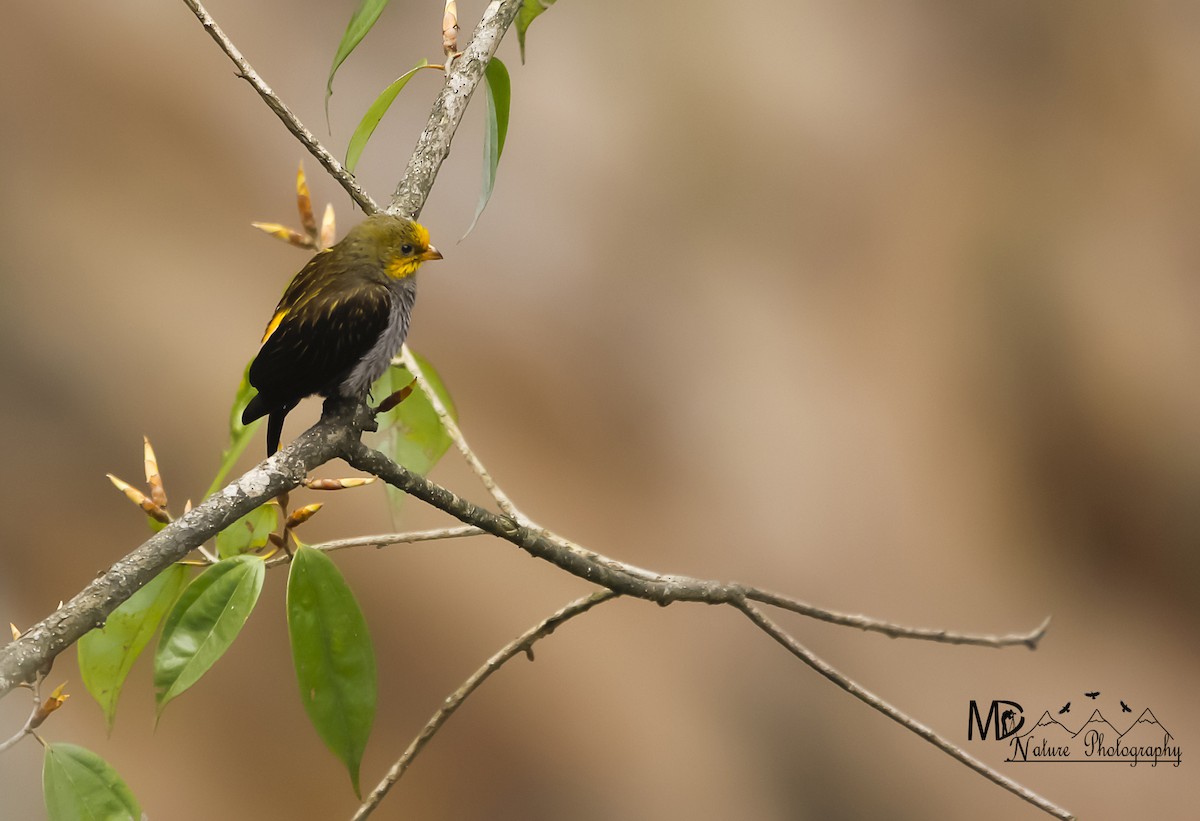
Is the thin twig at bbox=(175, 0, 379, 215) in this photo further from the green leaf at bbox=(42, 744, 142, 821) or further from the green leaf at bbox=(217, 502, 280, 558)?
the green leaf at bbox=(42, 744, 142, 821)

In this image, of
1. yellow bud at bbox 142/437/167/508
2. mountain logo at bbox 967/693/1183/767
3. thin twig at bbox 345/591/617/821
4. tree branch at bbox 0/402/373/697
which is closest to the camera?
tree branch at bbox 0/402/373/697

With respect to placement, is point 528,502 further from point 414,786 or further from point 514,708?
point 414,786

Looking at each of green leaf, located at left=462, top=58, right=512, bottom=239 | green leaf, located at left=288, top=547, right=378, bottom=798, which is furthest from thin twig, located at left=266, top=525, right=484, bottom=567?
green leaf, located at left=462, top=58, right=512, bottom=239

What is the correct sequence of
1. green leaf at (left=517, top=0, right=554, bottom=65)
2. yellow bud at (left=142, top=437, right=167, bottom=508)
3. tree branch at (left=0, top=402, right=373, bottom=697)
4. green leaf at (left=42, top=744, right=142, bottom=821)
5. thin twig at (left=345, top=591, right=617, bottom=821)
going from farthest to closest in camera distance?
green leaf at (left=517, top=0, right=554, bottom=65)
thin twig at (left=345, top=591, right=617, bottom=821)
yellow bud at (left=142, top=437, right=167, bottom=508)
green leaf at (left=42, top=744, right=142, bottom=821)
tree branch at (left=0, top=402, right=373, bottom=697)

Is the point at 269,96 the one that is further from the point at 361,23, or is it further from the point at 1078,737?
the point at 1078,737

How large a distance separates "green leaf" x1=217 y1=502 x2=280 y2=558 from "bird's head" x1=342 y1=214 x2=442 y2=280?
277 millimetres

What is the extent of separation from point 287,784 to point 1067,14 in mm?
2531

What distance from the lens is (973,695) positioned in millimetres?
2244

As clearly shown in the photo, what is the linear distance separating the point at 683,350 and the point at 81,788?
5.72 ft

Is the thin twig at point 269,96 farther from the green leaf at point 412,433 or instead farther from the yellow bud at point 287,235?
the green leaf at point 412,433

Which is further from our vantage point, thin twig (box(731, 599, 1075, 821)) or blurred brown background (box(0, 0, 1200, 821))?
blurred brown background (box(0, 0, 1200, 821))

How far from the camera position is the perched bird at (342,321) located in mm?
930

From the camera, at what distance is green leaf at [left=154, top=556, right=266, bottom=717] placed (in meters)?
0.89

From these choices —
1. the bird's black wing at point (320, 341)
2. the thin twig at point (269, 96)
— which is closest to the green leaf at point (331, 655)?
the bird's black wing at point (320, 341)
